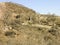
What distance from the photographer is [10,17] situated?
30641mm

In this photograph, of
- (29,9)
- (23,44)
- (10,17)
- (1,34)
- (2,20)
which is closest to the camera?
(23,44)

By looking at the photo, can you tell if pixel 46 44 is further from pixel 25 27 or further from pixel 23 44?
pixel 25 27

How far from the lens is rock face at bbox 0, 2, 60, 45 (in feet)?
68.3

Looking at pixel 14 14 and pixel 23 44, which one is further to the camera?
pixel 14 14

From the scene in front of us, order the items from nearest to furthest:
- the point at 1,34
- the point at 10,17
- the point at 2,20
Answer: the point at 1,34
the point at 2,20
the point at 10,17

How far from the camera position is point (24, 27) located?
26.3m

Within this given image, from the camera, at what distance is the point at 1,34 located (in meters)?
23.5

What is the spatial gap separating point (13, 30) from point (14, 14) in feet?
24.8

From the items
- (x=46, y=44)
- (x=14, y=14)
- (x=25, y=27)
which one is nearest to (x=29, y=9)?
(x=14, y=14)

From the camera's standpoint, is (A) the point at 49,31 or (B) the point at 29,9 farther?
(B) the point at 29,9

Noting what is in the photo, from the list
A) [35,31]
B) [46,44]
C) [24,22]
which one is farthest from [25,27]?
[46,44]

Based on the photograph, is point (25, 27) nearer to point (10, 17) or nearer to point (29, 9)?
point (10, 17)

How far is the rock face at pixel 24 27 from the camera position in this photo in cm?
2081

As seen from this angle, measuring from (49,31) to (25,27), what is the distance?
2.69 metres
